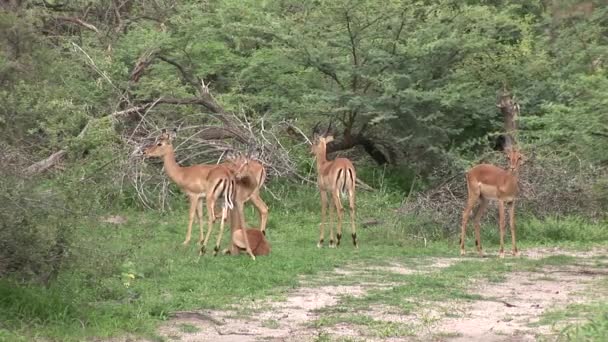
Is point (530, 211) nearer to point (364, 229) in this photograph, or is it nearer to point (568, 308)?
point (364, 229)

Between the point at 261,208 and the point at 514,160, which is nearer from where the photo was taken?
the point at 514,160

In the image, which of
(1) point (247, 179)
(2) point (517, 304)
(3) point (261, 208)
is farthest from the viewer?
(3) point (261, 208)

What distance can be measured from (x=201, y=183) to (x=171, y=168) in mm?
774

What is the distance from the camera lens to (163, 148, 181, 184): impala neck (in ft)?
51.9

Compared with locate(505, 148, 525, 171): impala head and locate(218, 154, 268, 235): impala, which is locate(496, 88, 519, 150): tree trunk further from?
locate(218, 154, 268, 235): impala

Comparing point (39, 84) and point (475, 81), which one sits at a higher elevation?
point (475, 81)

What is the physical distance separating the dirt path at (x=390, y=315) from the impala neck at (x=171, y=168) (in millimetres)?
3672

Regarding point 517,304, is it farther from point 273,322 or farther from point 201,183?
point 201,183

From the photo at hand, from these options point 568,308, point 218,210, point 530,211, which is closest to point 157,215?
point 218,210

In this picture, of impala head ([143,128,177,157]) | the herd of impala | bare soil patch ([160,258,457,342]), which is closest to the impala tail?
the herd of impala

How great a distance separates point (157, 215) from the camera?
18141 millimetres

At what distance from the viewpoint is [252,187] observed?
15.2 m

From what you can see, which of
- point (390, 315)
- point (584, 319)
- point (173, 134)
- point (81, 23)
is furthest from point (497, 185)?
point (81, 23)

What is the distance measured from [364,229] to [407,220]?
2.63ft
